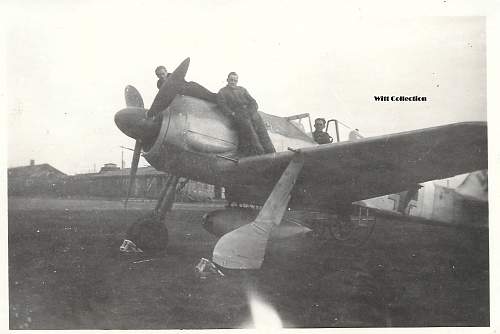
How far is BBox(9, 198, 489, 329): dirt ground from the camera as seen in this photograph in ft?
9.11

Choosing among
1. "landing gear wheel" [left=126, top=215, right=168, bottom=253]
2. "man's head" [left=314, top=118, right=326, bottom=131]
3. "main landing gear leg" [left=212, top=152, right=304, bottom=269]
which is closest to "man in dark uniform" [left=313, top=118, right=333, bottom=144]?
"man's head" [left=314, top=118, right=326, bottom=131]

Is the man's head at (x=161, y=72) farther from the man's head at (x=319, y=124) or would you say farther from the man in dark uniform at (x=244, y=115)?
the man's head at (x=319, y=124)

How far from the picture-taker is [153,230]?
12.8ft

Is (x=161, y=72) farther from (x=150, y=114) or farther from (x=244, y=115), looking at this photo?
(x=244, y=115)

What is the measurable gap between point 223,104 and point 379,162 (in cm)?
144

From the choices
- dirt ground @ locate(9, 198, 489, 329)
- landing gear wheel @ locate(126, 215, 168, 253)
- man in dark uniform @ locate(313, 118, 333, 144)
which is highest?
man in dark uniform @ locate(313, 118, 333, 144)

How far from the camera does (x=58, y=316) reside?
114 inches

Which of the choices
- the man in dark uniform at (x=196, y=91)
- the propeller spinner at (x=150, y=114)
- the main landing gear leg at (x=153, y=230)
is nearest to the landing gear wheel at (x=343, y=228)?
the main landing gear leg at (x=153, y=230)

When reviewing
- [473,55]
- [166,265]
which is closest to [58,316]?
[166,265]

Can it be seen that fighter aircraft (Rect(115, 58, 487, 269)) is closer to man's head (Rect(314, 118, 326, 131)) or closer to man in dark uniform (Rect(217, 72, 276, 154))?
man in dark uniform (Rect(217, 72, 276, 154))

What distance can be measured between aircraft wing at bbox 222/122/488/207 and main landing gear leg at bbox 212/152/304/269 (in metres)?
0.42

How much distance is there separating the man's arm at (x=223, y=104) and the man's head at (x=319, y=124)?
4.76ft

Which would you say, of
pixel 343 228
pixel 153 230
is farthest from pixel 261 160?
pixel 343 228

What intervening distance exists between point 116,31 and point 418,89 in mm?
2857
